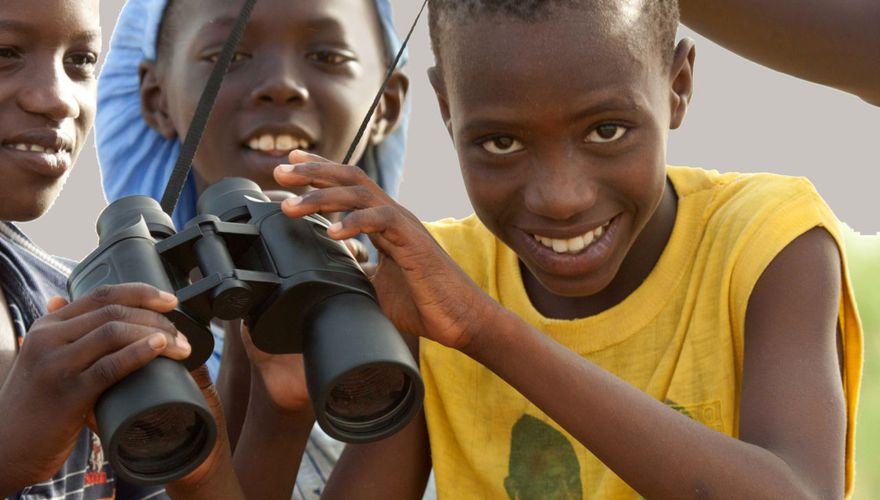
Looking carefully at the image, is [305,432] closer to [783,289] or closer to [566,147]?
[566,147]

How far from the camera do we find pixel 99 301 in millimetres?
1438

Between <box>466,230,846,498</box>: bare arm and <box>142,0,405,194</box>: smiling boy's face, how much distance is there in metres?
1.10

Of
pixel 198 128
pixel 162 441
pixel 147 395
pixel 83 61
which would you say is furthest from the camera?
pixel 83 61

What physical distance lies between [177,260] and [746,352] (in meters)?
0.78

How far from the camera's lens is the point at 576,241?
181 centimetres

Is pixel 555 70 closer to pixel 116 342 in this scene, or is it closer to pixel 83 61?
pixel 116 342

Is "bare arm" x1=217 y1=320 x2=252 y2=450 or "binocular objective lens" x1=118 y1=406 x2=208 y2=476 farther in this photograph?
"bare arm" x1=217 y1=320 x2=252 y2=450

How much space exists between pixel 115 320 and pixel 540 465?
770 millimetres

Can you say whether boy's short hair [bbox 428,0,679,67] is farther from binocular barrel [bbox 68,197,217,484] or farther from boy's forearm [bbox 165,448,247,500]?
boy's forearm [bbox 165,448,247,500]

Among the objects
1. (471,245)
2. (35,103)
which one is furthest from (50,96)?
(471,245)

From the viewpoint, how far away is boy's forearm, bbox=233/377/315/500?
6.37ft

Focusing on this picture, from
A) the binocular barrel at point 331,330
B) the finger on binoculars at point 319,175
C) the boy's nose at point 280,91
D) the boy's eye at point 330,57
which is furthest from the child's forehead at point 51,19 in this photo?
the finger on binoculars at point 319,175

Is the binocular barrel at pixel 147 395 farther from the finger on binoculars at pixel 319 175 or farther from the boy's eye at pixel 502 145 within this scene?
the boy's eye at pixel 502 145

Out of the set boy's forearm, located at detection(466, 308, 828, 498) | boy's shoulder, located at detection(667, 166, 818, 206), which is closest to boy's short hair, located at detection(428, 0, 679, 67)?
boy's shoulder, located at detection(667, 166, 818, 206)
